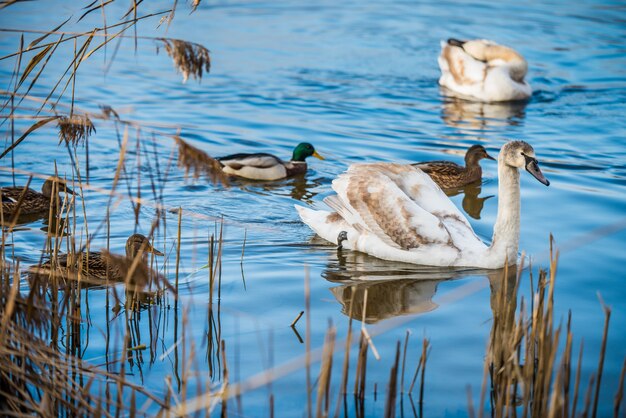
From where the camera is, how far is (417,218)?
23.9 ft

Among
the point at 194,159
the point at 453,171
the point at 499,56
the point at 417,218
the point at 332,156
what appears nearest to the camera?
the point at 194,159

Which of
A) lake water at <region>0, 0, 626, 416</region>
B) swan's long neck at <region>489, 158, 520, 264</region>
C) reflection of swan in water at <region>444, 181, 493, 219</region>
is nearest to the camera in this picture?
lake water at <region>0, 0, 626, 416</region>

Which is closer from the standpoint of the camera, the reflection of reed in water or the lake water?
the reflection of reed in water

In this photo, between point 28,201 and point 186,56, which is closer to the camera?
point 186,56

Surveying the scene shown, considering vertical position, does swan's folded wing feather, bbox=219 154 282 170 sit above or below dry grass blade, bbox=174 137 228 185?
below

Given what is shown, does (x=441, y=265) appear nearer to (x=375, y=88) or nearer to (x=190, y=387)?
(x=190, y=387)

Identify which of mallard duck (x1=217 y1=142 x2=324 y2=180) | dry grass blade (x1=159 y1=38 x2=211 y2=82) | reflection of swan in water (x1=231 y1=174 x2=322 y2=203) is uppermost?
dry grass blade (x1=159 y1=38 x2=211 y2=82)

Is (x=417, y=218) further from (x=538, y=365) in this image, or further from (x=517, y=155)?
(x=538, y=365)

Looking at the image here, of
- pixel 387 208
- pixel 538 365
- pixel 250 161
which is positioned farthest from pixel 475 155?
pixel 538 365

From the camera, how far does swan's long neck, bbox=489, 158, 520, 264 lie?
7066 mm

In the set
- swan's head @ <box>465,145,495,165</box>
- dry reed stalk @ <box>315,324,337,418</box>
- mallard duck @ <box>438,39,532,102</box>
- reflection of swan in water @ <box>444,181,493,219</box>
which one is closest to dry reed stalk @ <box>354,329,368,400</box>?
dry reed stalk @ <box>315,324,337,418</box>

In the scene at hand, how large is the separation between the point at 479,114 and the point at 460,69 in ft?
4.32

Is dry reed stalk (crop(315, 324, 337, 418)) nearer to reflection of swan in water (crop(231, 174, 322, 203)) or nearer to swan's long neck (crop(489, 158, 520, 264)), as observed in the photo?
swan's long neck (crop(489, 158, 520, 264))

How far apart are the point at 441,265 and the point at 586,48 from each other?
38.2 ft
